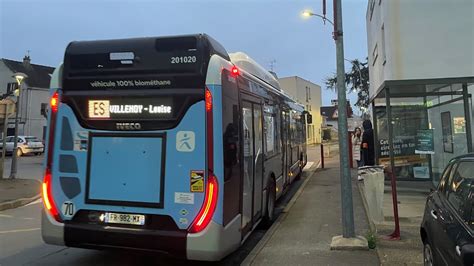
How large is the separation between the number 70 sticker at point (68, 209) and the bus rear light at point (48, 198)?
101 millimetres

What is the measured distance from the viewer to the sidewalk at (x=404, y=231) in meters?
5.55

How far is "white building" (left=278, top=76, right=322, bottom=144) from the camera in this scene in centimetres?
5219

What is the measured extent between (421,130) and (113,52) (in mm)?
8727

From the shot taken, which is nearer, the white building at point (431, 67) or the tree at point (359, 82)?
the white building at point (431, 67)

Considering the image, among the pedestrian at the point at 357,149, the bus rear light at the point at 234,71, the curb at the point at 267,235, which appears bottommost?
the curb at the point at 267,235

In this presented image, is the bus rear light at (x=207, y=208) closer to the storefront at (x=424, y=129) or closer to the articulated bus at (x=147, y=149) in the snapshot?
the articulated bus at (x=147, y=149)

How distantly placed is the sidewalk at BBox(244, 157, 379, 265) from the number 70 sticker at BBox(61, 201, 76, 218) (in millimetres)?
2367

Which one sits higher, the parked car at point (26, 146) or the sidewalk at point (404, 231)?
the parked car at point (26, 146)

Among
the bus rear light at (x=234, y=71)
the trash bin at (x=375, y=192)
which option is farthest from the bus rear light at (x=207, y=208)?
the trash bin at (x=375, y=192)

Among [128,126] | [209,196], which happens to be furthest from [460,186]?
[128,126]

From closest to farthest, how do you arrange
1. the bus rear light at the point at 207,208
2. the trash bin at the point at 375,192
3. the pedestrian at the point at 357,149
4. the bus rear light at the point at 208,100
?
the bus rear light at the point at 207,208 → the bus rear light at the point at 208,100 → the trash bin at the point at 375,192 → the pedestrian at the point at 357,149

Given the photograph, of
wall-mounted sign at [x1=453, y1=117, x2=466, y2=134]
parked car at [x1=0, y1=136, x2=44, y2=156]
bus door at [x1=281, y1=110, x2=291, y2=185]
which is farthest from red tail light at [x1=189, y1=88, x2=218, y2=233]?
parked car at [x1=0, y1=136, x2=44, y2=156]

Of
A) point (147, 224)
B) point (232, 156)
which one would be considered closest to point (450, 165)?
point (232, 156)

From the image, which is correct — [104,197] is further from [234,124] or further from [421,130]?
[421,130]
